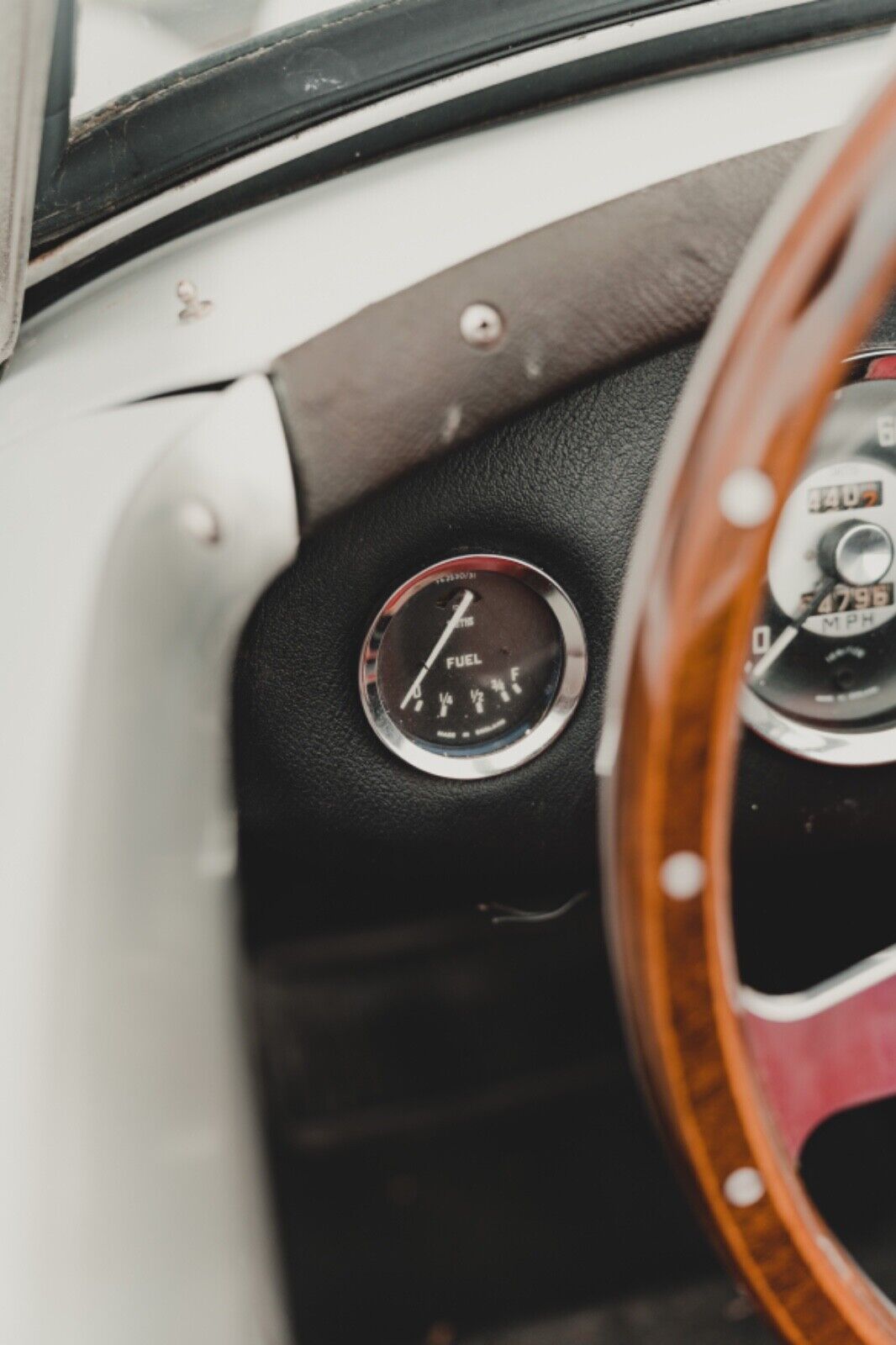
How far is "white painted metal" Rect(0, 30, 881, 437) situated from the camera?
85 cm

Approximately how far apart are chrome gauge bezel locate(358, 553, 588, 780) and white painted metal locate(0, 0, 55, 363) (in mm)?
421

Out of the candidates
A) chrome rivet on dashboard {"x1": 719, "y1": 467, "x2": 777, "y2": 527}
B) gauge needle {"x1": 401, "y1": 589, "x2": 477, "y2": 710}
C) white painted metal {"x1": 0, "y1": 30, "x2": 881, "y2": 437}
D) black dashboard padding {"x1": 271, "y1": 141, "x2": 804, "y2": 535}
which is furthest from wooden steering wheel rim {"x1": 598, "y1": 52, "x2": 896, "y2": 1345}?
gauge needle {"x1": 401, "y1": 589, "x2": 477, "y2": 710}

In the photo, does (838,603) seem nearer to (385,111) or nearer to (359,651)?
(359,651)

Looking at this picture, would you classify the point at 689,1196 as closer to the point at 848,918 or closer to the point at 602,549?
the point at 602,549

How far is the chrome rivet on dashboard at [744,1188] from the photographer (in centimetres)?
61

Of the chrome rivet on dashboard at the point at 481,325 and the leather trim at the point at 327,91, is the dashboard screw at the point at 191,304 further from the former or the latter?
the chrome rivet on dashboard at the point at 481,325

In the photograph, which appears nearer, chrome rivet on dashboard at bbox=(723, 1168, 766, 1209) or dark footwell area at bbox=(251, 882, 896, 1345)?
chrome rivet on dashboard at bbox=(723, 1168, 766, 1209)

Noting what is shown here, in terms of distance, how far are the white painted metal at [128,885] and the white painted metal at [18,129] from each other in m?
0.15

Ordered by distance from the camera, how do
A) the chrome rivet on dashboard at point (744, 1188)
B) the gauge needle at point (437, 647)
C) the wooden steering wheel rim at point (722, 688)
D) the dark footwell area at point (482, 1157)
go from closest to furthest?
the wooden steering wheel rim at point (722, 688)
the chrome rivet on dashboard at point (744, 1188)
the gauge needle at point (437, 647)
the dark footwell area at point (482, 1157)

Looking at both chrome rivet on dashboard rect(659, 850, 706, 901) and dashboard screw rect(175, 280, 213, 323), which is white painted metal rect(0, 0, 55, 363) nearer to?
dashboard screw rect(175, 280, 213, 323)

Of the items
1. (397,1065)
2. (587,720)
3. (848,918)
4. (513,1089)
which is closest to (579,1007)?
(513,1089)

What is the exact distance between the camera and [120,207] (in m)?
0.95

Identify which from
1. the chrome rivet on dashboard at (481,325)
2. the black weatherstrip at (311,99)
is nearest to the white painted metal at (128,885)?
the chrome rivet on dashboard at (481,325)

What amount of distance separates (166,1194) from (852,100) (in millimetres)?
905
